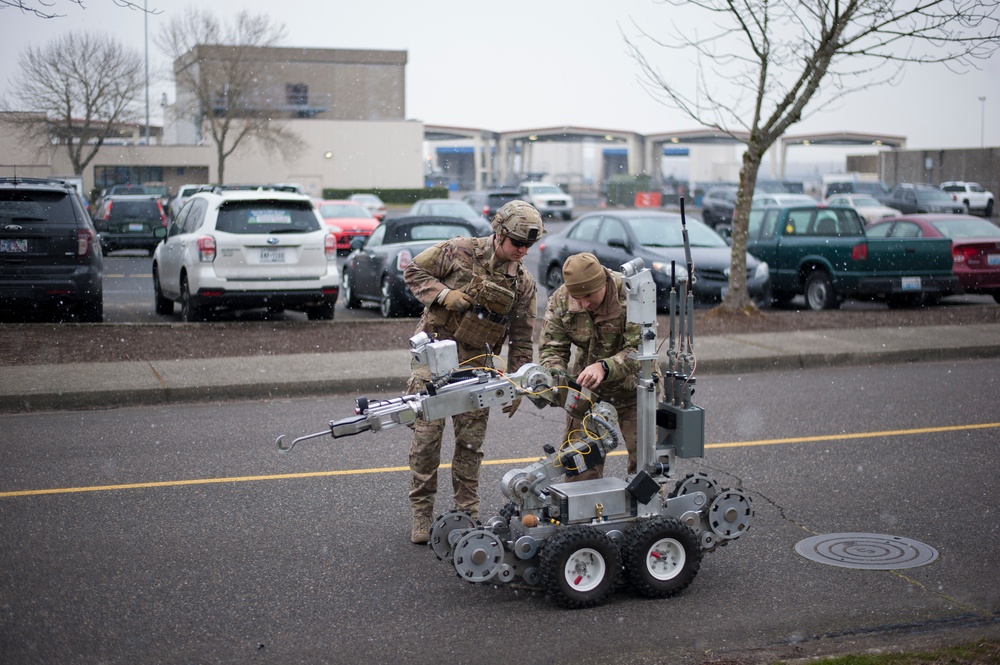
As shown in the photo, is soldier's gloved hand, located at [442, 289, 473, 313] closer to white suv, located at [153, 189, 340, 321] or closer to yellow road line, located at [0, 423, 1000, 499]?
yellow road line, located at [0, 423, 1000, 499]

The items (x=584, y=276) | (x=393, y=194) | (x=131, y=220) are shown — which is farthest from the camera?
(x=393, y=194)

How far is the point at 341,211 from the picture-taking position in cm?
3169


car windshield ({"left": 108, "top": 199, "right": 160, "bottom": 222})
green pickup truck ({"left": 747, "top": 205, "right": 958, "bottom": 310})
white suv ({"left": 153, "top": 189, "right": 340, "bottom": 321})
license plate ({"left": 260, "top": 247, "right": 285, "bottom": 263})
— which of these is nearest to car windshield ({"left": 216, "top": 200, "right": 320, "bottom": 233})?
white suv ({"left": 153, "top": 189, "right": 340, "bottom": 321})

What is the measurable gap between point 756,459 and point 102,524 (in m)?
4.52

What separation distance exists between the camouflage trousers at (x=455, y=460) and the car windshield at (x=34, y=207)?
909 centimetres

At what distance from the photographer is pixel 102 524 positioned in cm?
633

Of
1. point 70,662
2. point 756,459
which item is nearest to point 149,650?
point 70,662

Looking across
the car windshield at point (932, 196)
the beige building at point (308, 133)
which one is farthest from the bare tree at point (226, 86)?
the car windshield at point (932, 196)

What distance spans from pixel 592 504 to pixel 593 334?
0.99m

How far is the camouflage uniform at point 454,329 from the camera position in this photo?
584 cm

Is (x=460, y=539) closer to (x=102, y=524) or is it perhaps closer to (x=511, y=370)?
(x=511, y=370)

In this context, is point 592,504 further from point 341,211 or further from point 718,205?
point 718,205

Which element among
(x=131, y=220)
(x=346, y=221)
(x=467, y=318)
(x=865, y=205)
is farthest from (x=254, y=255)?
(x=865, y=205)

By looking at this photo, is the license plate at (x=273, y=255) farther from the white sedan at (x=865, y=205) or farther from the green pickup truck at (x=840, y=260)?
the white sedan at (x=865, y=205)
